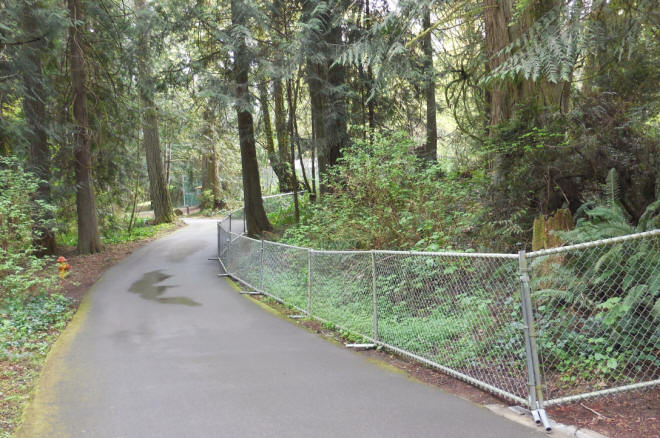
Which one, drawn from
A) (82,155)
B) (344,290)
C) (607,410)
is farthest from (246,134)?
(607,410)

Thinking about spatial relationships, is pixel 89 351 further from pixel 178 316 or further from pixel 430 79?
pixel 430 79

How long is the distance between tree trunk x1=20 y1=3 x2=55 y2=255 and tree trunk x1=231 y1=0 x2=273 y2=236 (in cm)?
532

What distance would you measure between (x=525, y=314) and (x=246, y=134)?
14509 mm

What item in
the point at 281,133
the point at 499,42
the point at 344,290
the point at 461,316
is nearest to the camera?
the point at 461,316

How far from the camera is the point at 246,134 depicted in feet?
56.2

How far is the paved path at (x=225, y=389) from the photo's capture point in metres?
3.94

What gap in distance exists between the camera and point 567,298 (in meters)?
4.74

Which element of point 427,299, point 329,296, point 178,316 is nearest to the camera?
point 427,299

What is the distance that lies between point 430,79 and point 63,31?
10394 mm

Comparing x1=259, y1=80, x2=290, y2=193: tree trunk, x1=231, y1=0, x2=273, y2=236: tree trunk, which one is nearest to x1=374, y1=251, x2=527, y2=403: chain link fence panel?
x1=231, y1=0, x2=273, y2=236: tree trunk

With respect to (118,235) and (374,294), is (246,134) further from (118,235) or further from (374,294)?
(374,294)

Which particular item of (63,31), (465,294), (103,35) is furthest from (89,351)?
(103,35)

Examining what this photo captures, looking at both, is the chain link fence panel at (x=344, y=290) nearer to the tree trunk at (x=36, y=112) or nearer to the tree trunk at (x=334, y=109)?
the tree trunk at (x=36, y=112)

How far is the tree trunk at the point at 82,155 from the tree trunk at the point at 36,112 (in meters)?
0.95
